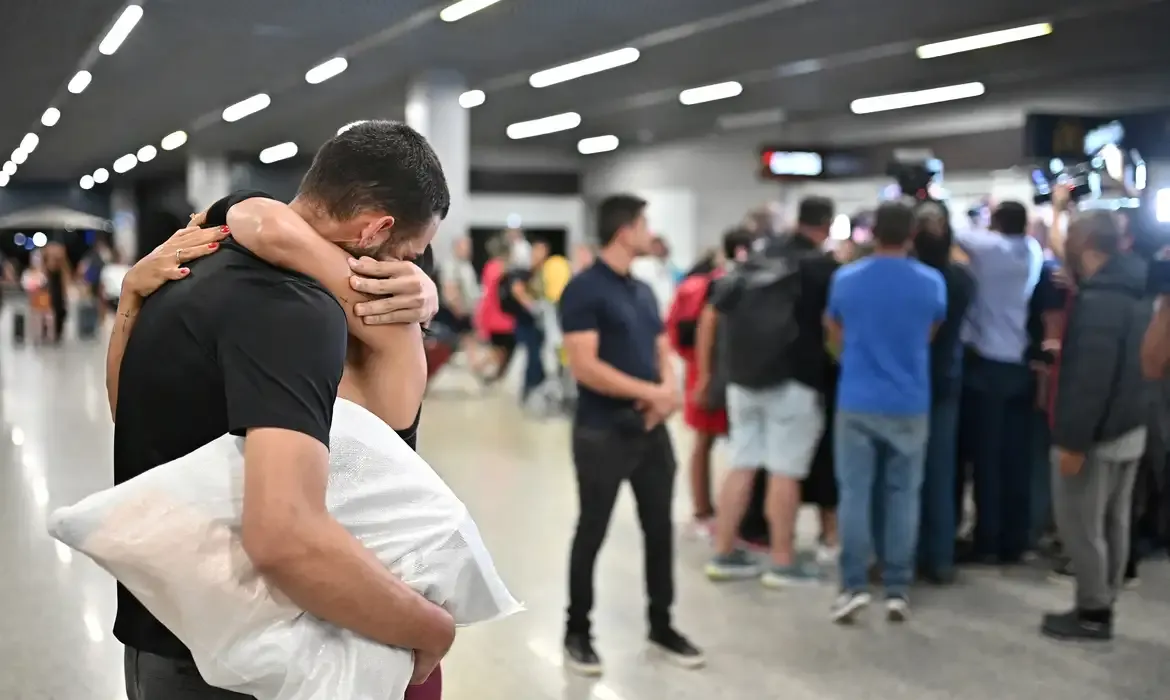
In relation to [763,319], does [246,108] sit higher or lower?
higher

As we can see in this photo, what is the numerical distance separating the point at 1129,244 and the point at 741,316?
1531 millimetres

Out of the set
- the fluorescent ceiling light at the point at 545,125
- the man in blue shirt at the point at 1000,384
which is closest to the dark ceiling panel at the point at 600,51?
the fluorescent ceiling light at the point at 545,125

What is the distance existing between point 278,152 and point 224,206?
2227 centimetres

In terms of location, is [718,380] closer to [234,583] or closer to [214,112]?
→ [234,583]

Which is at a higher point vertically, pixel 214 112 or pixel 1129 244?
pixel 214 112

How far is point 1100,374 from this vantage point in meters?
3.85

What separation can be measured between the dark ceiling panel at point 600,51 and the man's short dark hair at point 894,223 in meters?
4.98

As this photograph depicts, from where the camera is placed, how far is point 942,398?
4676mm

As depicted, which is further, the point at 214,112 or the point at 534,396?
the point at 214,112

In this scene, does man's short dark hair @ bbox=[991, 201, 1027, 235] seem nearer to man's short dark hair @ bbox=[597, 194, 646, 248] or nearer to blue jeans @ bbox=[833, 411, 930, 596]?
blue jeans @ bbox=[833, 411, 930, 596]

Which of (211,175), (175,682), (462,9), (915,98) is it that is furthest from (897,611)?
(211,175)

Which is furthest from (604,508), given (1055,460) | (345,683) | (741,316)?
(345,683)

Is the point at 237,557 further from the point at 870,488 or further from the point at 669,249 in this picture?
the point at 669,249

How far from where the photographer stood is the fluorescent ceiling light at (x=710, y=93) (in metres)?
13.3
